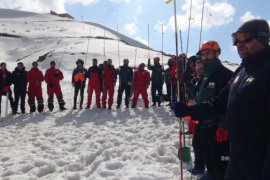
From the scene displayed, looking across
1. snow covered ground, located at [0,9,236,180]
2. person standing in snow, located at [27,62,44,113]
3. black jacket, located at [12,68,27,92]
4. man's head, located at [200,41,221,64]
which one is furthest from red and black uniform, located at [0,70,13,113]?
man's head, located at [200,41,221,64]

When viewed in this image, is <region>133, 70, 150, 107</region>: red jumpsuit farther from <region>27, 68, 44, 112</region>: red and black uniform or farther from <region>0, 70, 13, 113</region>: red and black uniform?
<region>0, 70, 13, 113</region>: red and black uniform

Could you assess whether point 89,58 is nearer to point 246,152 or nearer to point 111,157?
point 111,157

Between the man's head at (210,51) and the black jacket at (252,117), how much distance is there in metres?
1.87

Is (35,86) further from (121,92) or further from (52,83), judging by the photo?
(121,92)

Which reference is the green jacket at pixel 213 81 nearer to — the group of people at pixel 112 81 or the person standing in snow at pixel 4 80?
the group of people at pixel 112 81

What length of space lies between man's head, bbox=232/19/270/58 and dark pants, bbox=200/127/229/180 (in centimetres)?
165

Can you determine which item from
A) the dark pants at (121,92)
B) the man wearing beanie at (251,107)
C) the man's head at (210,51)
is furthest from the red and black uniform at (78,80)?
the man wearing beanie at (251,107)

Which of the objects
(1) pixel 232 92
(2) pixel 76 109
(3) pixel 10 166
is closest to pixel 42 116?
(2) pixel 76 109

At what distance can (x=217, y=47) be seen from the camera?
4.67 m

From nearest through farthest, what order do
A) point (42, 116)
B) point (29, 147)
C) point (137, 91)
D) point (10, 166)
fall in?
point (10, 166) < point (29, 147) < point (42, 116) < point (137, 91)

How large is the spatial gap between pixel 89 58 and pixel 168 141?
90.0ft

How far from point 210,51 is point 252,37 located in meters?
1.90

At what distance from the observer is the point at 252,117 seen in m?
2.54

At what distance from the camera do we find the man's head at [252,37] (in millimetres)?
2738
